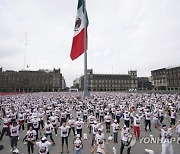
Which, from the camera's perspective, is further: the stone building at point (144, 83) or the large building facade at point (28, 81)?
the stone building at point (144, 83)

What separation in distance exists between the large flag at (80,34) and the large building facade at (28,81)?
322 ft

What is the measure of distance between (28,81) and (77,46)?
101583mm

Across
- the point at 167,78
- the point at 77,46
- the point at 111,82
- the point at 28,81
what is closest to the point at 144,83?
the point at 111,82

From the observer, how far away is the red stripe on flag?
120 feet

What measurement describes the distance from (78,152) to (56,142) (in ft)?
13.6

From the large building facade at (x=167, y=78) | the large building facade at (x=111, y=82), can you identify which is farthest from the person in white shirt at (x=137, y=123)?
the large building facade at (x=111, y=82)

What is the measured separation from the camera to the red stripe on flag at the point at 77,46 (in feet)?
120

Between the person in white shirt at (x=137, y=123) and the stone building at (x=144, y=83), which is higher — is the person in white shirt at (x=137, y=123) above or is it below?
below

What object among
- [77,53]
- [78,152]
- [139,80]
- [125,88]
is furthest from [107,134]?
[139,80]

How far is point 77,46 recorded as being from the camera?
37.1 meters

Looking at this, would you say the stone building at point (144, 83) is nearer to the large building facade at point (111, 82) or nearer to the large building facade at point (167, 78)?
the large building facade at point (111, 82)

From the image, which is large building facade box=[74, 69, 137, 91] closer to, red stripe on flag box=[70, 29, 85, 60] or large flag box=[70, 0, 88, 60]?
large flag box=[70, 0, 88, 60]

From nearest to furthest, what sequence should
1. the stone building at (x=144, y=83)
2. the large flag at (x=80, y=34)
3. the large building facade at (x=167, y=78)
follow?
1. the large flag at (x=80, y=34)
2. the large building facade at (x=167, y=78)
3. the stone building at (x=144, y=83)

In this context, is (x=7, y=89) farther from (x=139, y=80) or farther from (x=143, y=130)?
(x=143, y=130)
